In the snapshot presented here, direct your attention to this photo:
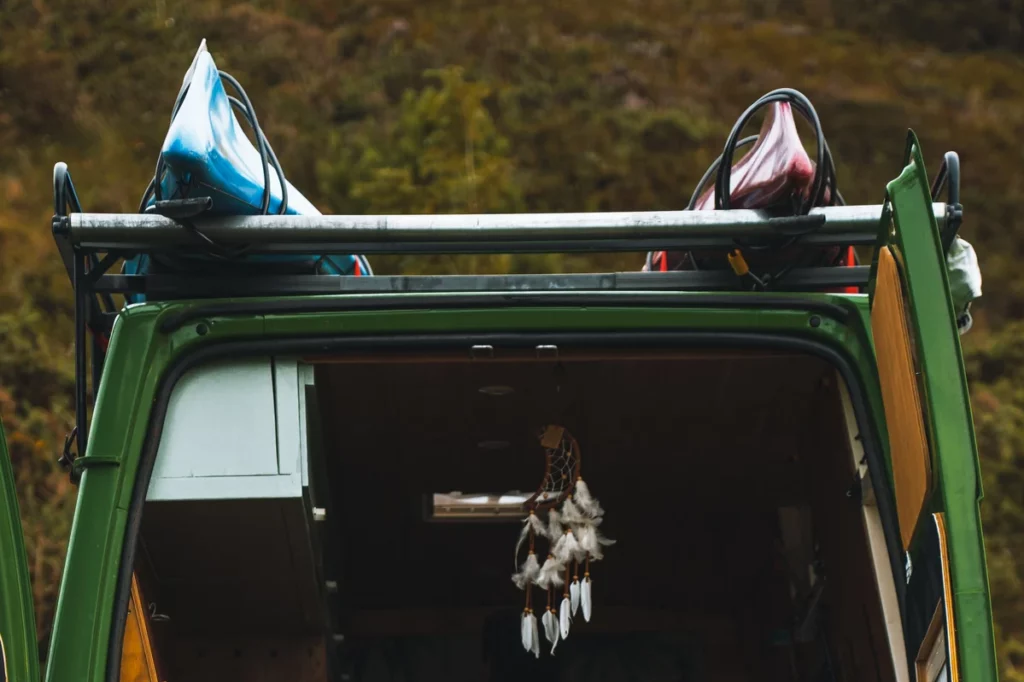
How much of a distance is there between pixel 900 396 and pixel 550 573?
4.52ft

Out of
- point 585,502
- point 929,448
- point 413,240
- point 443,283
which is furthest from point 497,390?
point 929,448

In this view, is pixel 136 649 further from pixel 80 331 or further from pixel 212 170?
pixel 212 170

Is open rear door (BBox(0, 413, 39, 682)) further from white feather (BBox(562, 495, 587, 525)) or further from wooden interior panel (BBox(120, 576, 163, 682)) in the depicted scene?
white feather (BBox(562, 495, 587, 525))

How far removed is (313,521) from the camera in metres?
3.29

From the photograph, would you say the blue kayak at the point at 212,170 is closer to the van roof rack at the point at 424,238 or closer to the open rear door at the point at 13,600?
the van roof rack at the point at 424,238

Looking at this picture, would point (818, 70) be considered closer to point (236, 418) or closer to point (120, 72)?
point (120, 72)

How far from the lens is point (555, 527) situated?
3.85 metres

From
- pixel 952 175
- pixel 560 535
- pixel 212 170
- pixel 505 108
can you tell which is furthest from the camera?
pixel 505 108

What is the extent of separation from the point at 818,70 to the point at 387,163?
662 cm

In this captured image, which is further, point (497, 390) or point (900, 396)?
point (497, 390)

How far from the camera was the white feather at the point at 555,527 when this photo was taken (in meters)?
3.83

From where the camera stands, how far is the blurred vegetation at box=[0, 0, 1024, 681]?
559 inches

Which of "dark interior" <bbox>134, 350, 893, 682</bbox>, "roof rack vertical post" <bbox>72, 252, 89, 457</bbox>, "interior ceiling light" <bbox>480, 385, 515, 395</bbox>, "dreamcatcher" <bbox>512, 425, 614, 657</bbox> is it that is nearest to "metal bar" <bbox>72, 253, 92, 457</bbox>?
"roof rack vertical post" <bbox>72, 252, 89, 457</bbox>

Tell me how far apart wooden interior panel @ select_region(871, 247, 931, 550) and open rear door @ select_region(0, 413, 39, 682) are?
5.11ft
